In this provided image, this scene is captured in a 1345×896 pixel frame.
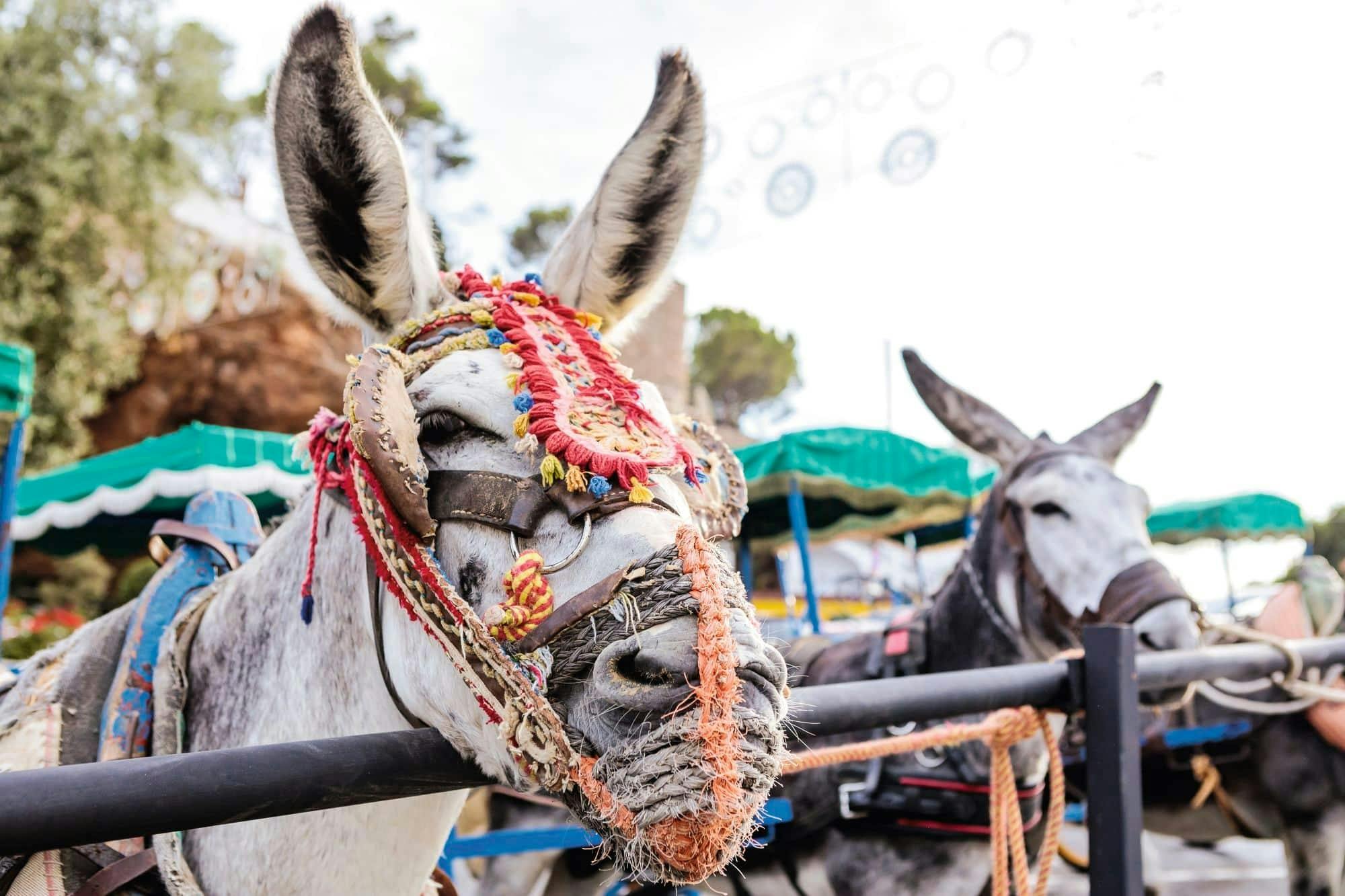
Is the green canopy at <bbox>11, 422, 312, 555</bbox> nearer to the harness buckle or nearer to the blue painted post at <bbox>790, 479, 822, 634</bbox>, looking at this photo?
the blue painted post at <bbox>790, 479, 822, 634</bbox>

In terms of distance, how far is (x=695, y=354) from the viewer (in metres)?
46.6

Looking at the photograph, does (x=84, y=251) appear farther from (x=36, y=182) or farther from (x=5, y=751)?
(x=5, y=751)

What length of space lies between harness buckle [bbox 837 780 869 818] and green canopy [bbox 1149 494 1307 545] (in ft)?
39.4

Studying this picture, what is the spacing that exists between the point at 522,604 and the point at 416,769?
0.86ft

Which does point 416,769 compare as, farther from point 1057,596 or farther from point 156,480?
point 156,480

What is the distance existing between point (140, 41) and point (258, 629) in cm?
1943

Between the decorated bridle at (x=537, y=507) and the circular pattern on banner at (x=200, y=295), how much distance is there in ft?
65.6

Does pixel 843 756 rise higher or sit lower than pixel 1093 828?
higher

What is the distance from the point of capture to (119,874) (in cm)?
139

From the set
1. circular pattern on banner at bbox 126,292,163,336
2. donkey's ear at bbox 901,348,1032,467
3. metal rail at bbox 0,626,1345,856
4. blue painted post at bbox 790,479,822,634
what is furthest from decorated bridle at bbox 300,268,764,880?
circular pattern on banner at bbox 126,292,163,336

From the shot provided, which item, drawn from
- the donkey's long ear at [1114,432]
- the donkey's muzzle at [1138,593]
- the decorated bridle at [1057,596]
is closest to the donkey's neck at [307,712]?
the decorated bridle at [1057,596]

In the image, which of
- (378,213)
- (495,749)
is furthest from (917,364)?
(495,749)

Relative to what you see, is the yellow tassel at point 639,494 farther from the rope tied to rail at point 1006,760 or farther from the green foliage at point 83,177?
the green foliage at point 83,177

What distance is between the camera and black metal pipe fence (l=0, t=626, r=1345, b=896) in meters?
0.93
